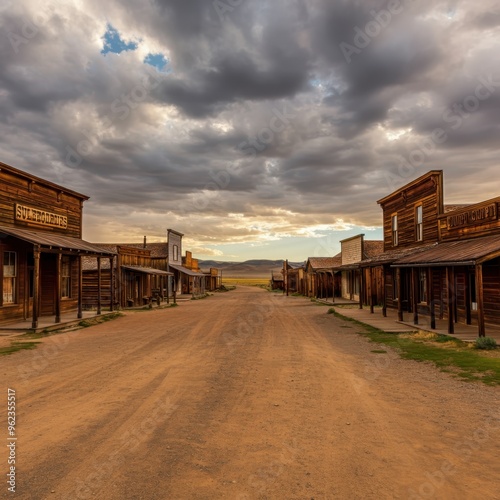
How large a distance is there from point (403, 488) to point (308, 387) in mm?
3861

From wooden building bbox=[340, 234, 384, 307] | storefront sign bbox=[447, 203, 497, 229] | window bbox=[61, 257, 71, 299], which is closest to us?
storefront sign bbox=[447, 203, 497, 229]

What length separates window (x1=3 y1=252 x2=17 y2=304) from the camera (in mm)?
17703

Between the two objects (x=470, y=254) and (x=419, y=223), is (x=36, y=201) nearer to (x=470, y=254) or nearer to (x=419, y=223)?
(x=470, y=254)

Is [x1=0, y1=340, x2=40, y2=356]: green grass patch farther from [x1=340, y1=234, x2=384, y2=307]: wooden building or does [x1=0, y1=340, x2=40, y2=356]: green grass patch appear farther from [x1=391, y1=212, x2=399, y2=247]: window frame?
[x1=340, y1=234, x2=384, y2=307]: wooden building

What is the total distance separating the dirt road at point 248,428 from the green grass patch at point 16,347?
1016 mm

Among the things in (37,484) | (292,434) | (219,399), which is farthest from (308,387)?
(37,484)

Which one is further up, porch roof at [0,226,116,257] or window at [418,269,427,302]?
porch roof at [0,226,116,257]

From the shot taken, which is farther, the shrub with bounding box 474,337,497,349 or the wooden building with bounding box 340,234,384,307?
the wooden building with bounding box 340,234,384,307

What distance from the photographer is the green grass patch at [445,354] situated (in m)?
9.03

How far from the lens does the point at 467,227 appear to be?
1761 cm

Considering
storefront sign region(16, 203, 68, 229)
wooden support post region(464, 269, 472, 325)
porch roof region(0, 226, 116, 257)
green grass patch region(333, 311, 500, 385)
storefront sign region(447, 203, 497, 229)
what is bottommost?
green grass patch region(333, 311, 500, 385)

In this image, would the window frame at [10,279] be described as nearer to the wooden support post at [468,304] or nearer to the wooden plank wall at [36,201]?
the wooden plank wall at [36,201]

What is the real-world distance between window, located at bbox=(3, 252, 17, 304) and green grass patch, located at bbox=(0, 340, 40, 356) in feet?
15.6

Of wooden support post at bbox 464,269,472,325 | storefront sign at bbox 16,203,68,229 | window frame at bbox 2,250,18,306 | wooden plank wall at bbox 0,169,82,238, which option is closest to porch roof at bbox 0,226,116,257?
wooden plank wall at bbox 0,169,82,238
